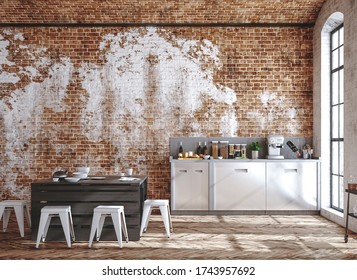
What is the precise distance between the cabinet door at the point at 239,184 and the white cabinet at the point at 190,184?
222 mm

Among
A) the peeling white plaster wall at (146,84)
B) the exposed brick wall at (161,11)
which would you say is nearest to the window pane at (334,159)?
the peeling white plaster wall at (146,84)

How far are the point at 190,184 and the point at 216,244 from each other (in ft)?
7.75

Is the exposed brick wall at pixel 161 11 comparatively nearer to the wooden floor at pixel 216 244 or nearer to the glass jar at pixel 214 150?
the glass jar at pixel 214 150

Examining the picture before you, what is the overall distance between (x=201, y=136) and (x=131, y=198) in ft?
10.1

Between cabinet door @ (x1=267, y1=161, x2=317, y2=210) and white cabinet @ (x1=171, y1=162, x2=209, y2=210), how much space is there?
1.18 metres

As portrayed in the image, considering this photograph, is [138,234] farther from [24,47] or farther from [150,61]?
[24,47]

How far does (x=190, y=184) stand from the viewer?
7902mm

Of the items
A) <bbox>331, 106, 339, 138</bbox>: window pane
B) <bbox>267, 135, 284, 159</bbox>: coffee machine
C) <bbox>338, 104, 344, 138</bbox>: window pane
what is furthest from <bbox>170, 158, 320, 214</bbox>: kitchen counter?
<bbox>338, 104, 344, 138</bbox>: window pane

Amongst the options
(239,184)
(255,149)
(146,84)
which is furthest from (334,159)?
(146,84)

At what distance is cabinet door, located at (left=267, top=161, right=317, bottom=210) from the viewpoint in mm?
7875

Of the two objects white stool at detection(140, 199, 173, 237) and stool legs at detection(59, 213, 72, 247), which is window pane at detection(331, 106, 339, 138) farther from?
stool legs at detection(59, 213, 72, 247)

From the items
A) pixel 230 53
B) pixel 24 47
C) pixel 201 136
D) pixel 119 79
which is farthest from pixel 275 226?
pixel 24 47

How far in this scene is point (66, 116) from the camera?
27.4 feet

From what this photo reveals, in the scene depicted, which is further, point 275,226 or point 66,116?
point 66,116
